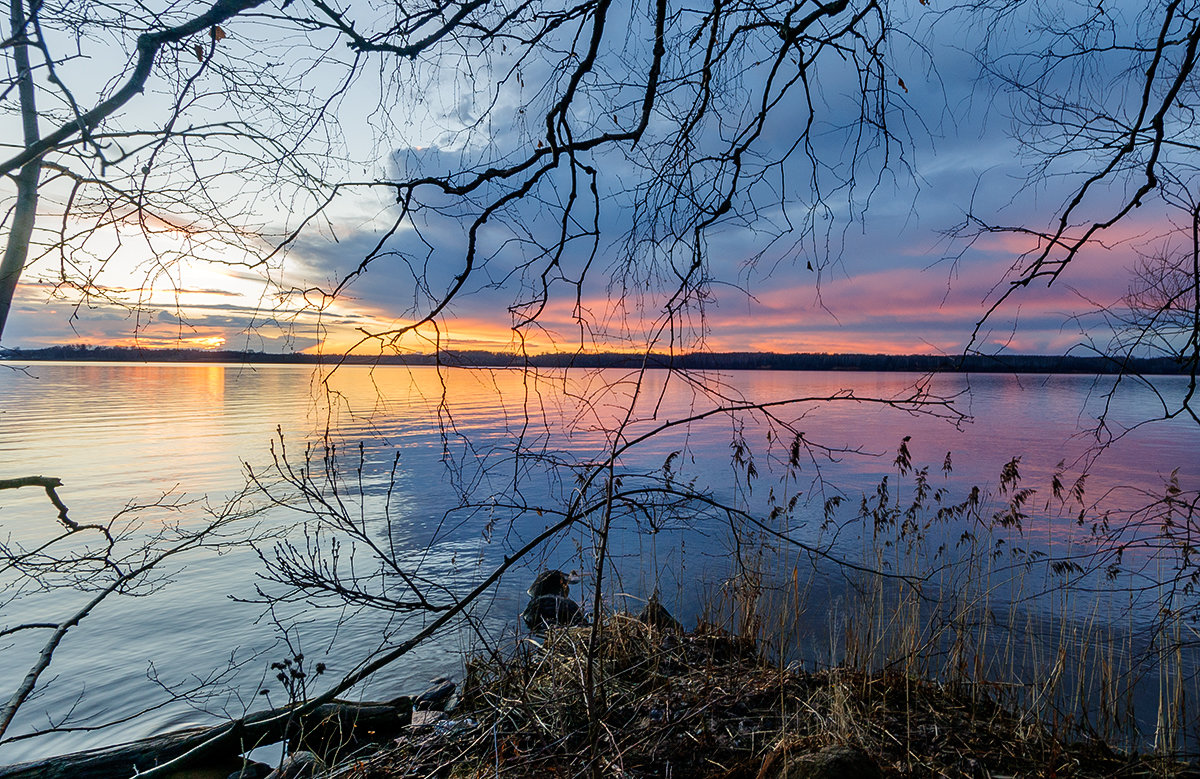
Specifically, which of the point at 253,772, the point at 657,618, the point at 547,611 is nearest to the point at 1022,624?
the point at 657,618

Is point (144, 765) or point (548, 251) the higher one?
point (548, 251)

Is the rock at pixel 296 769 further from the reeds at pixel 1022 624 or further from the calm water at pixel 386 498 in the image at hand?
the reeds at pixel 1022 624

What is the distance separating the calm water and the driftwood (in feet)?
2.04

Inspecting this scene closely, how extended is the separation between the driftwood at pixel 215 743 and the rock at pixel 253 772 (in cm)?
13

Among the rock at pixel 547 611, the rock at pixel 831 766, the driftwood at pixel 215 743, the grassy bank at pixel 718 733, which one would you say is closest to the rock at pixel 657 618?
the grassy bank at pixel 718 733

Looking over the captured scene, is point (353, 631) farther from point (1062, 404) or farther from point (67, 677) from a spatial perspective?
point (1062, 404)

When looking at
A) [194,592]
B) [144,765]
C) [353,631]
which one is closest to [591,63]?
[144,765]

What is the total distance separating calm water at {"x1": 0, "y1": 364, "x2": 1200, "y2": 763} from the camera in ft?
11.5

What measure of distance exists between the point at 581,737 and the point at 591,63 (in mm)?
→ 3340

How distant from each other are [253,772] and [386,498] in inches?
214

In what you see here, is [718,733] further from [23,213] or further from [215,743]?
[23,213]

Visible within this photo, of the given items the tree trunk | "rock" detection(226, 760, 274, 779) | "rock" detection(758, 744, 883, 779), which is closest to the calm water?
the tree trunk

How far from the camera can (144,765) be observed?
4191 mm

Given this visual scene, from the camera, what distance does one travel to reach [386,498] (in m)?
9.52
